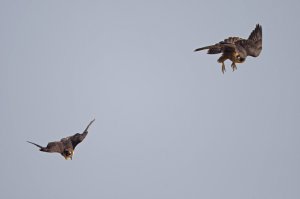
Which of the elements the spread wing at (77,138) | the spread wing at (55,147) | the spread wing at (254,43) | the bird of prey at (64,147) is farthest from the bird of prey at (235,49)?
the spread wing at (55,147)

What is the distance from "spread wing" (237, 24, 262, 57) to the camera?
1220 inches

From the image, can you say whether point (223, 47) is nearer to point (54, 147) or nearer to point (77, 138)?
point (77, 138)

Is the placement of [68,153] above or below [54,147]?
below

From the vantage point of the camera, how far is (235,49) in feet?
96.1

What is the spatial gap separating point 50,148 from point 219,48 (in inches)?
431

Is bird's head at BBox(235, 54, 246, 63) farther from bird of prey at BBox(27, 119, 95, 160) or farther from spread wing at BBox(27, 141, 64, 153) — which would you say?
spread wing at BBox(27, 141, 64, 153)

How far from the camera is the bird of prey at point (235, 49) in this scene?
29266 mm

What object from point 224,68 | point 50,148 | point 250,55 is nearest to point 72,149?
point 50,148

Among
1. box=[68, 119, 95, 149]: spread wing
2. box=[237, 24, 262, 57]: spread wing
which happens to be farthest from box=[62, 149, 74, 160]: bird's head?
box=[237, 24, 262, 57]: spread wing

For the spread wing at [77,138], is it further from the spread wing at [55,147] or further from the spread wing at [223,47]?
the spread wing at [223,47]

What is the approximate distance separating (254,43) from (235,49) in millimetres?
3284

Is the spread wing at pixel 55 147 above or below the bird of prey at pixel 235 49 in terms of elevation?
below

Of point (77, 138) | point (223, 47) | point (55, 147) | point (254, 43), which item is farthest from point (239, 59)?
point (55, 147)

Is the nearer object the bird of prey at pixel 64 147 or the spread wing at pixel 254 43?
the bird of prey at pixel 64 147
